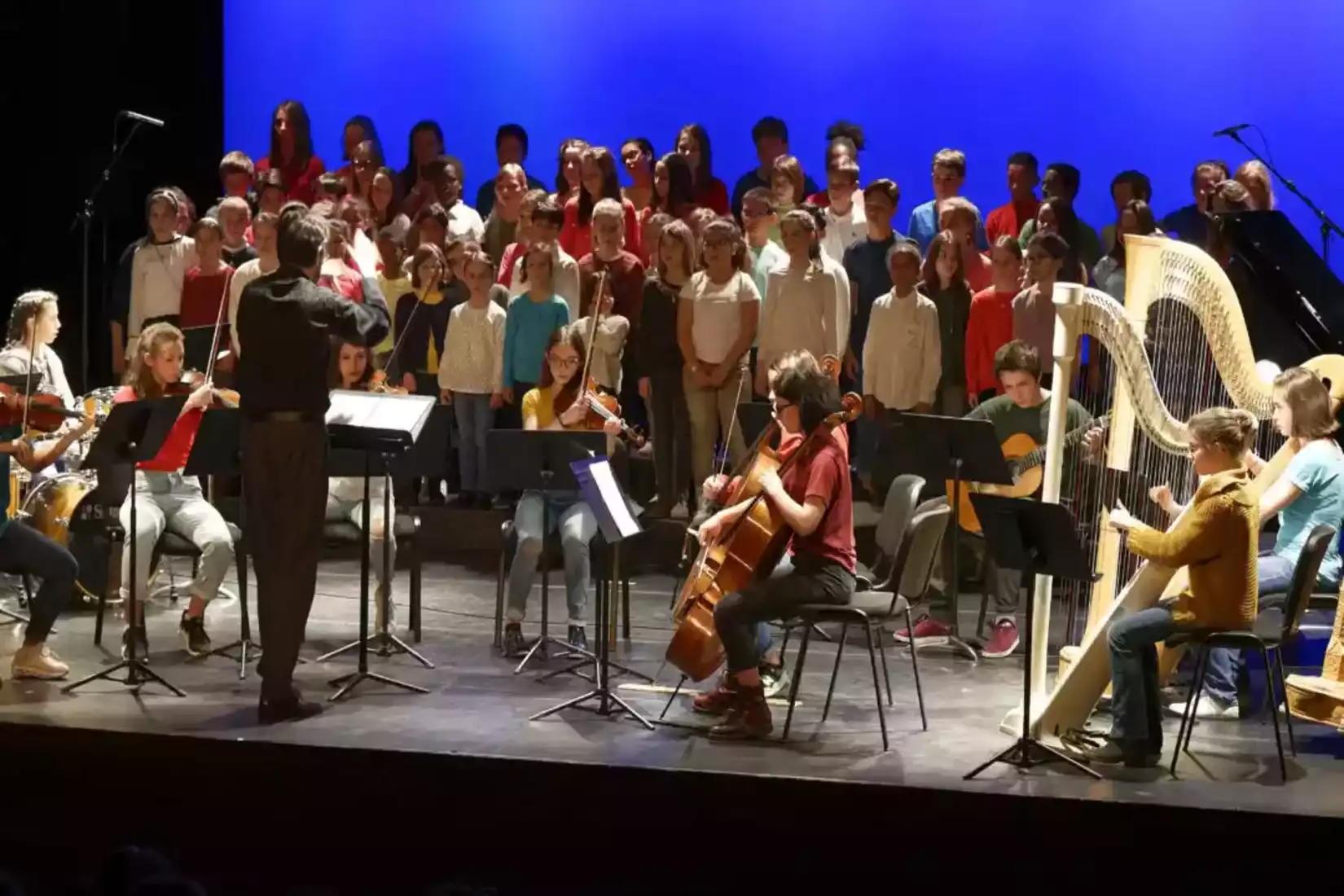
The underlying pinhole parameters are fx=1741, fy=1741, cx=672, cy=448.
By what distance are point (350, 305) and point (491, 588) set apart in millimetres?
2595

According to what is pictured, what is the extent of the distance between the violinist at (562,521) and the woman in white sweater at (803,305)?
1244mm

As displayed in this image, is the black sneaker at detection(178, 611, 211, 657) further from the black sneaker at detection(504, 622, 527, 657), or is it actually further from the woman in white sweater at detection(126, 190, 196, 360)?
the woman in white sweater at detection(126, 190, 196, 360)

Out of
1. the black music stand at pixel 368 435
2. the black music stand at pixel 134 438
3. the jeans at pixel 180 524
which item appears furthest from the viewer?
the jeans at pixel 180 524

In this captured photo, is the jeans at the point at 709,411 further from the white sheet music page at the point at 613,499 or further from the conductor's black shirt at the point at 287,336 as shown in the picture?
the conductor's black shirt at the point at 287,336

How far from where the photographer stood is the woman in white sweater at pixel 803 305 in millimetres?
7820

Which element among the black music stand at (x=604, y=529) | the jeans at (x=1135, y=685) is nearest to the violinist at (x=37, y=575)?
the black music stand at (x=604, y=529)

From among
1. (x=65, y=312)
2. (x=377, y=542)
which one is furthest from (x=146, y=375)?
(x=65, y=312)

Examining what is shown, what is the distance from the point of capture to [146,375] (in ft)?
21.8

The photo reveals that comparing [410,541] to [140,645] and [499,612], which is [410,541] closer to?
[499,612]

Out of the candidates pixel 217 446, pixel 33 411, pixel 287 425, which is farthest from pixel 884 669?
pixel 33 411

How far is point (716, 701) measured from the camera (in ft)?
19.3

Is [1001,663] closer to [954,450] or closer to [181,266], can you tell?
[954,450]

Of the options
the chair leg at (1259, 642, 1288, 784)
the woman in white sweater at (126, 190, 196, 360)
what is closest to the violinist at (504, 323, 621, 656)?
the chair leg at (1259, 642, 1288, 784)

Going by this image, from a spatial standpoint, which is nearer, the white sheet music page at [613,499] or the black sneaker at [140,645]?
the white sheet music page at [613,499]
